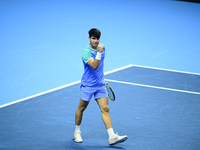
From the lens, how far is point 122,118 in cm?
693

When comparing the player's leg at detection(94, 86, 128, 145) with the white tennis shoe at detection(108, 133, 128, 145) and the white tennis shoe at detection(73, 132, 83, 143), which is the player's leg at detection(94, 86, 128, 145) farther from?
the white tennis shoe at detection(73, 132, 83, 143)

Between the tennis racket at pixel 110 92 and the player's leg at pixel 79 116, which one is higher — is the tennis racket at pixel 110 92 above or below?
above

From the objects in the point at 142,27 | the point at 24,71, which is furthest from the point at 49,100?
the point at 142,27

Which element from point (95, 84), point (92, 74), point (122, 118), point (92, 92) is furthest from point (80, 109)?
point (122, 118)

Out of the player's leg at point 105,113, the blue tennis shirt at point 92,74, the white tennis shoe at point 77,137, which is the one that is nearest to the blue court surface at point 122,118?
the white tennis shoe at point 77,137

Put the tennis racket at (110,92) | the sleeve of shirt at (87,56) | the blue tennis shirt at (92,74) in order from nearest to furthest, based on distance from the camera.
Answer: the sleeve of shirt at (87,56)
the blue tennis shirt at (92,74)
the tennis racket at (110,92)

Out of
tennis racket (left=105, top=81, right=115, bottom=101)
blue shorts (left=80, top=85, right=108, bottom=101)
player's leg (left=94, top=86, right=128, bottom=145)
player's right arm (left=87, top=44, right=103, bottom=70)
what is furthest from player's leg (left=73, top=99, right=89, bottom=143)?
player's right arm (left=87, top=44, right=103, bottom=70)

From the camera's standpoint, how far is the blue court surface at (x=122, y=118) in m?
5.88

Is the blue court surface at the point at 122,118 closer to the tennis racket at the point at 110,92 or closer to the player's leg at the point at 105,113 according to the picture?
the player's leg at the point at 105,113

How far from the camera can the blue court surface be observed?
588 centimetres

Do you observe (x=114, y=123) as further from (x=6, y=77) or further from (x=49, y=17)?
(x=49, y=17)

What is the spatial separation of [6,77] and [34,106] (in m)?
2.24

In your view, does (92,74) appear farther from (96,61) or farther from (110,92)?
(110,92)

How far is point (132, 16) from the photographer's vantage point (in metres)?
17.3
